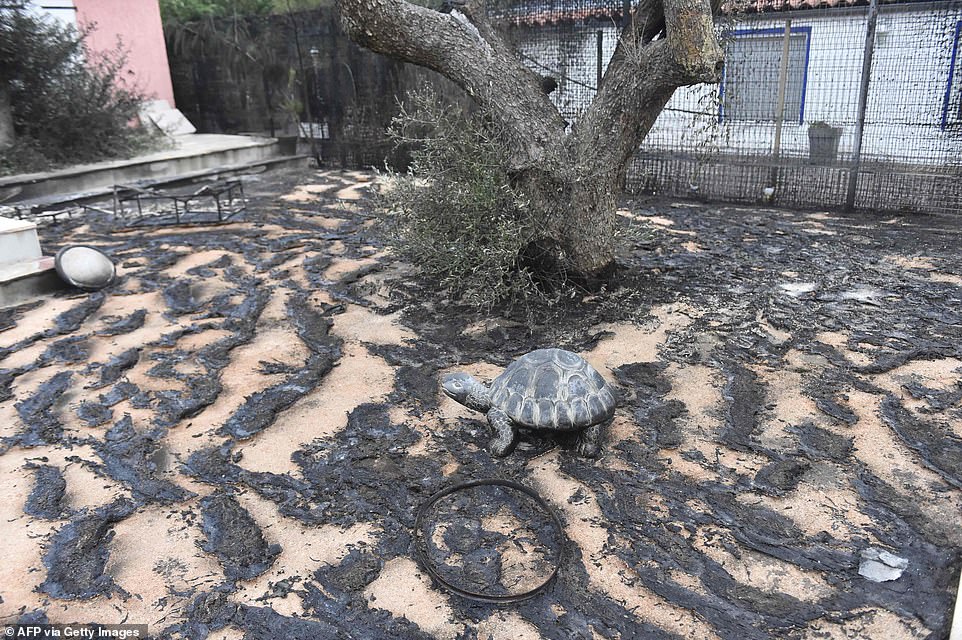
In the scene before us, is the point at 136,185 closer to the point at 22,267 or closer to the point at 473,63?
the point at 22,267

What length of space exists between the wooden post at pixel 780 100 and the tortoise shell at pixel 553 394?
5435 mm

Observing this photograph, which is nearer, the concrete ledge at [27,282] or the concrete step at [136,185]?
the concrete ledge at [27,282]

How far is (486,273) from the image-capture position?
4.63 m

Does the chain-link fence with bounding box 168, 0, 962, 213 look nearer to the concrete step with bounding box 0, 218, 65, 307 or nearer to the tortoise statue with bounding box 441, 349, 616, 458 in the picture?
the tortoise statue with bounding box 441, 349, 616, 458

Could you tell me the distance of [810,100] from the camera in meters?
7.36

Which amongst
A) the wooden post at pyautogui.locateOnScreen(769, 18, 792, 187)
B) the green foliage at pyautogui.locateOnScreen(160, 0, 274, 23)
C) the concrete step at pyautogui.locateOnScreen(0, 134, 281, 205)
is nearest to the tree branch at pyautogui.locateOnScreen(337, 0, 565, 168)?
the wooden post at pyautogui.locateOnScreen(769, 18, 792, 187)

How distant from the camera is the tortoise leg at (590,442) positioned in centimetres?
312

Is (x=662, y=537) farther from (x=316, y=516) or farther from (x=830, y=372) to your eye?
(x=830, y=372)

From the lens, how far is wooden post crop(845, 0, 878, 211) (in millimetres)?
6684

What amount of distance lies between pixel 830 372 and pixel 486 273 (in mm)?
2129

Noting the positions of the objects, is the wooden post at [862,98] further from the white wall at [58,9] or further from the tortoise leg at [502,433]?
the white wall at [58,9]

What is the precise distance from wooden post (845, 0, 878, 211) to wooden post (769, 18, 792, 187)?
27.5 inches

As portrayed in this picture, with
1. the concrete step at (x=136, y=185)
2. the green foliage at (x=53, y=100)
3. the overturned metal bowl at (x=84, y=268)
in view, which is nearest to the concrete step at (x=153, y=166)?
the concrete step at (x=136, y=185)

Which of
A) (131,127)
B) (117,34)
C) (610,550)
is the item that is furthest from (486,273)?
(117,34)
